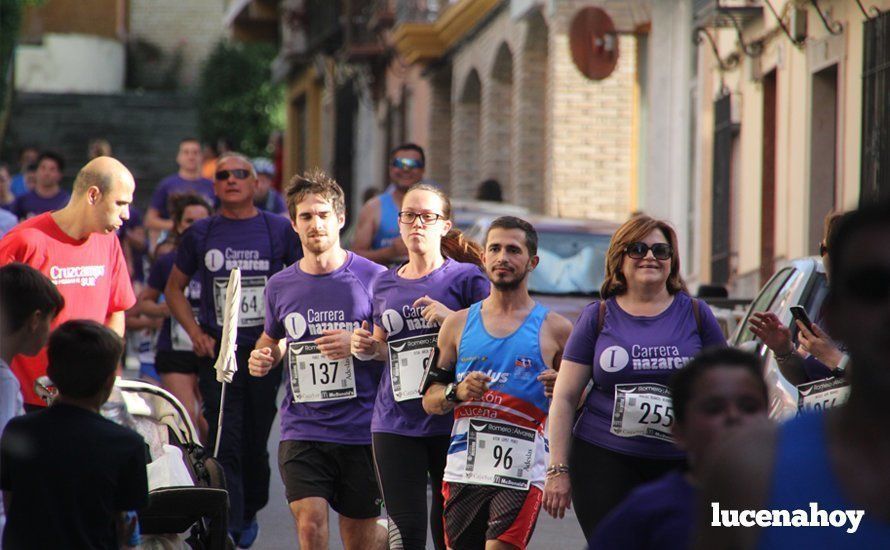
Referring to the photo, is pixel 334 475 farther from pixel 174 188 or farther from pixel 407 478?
pixel 174 188

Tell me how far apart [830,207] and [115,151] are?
103 ft

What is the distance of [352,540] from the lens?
8.25 metres

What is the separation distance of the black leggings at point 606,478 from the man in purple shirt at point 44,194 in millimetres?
10638

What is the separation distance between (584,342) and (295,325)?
71.9 inches

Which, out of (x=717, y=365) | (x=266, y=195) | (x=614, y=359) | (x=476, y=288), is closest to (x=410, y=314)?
(x=476, y=288)

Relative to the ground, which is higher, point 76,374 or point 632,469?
point 76,374

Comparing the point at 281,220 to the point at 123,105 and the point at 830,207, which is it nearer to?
the point at 830,207

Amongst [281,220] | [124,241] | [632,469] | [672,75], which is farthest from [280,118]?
[632,469]

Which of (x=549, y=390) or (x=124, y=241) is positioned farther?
(x=124, y=241)

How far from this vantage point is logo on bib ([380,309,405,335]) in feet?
25.9

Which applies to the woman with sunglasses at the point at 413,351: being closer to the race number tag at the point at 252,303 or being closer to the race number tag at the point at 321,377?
the race number tag at the point at 321,377

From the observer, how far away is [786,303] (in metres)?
8.96

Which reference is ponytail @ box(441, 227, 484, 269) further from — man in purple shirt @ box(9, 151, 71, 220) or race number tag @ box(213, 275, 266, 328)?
man in purple shirt @ box(9, 151, 71, 220)

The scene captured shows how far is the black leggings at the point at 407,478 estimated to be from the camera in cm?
765
